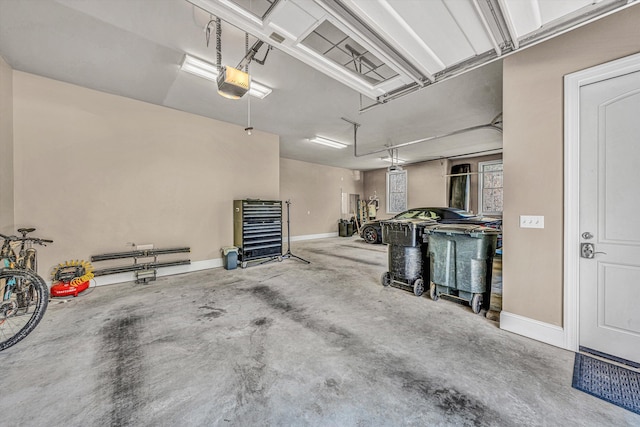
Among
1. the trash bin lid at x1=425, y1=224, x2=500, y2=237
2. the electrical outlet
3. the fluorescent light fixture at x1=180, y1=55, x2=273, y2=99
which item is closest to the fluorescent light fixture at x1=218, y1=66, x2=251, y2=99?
the fluorescent light fixture at x1=180, y1=55, x2=273, y2=99

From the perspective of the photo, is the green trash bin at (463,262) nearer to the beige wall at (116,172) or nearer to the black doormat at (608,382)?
the black doormat at (608,382)

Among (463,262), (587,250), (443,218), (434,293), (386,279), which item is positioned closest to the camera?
(587,250)

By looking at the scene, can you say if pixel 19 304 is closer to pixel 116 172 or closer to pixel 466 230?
pixel 116 172

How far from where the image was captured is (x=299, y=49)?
194 cm

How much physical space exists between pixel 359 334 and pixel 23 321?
3583mm

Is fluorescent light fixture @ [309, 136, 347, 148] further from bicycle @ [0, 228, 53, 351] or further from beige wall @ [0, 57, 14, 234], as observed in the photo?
bicycle @ [0, 228, 53, 351]

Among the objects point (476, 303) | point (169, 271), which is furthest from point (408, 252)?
point (169, 271)

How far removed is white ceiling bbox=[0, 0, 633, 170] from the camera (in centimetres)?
158

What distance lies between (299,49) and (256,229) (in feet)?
12.0

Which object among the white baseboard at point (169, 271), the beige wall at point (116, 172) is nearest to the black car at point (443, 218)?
the beige wall at point (116, 172)

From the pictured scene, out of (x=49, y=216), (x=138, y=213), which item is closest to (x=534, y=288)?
(x=138, y=213)

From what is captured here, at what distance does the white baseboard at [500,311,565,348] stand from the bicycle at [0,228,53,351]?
14.5 ft

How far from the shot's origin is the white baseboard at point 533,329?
2.04 m

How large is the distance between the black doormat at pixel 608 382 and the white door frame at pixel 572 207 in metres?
0.21
